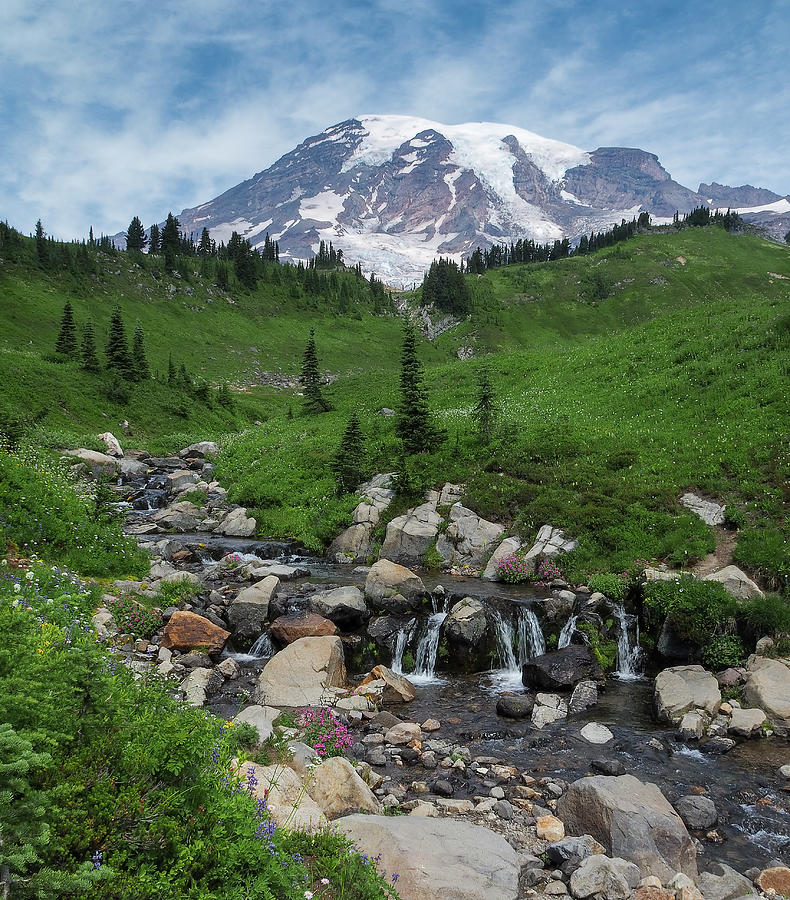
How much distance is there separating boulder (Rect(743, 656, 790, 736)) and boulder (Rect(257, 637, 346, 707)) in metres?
9.23

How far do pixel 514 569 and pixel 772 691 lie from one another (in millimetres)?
8526

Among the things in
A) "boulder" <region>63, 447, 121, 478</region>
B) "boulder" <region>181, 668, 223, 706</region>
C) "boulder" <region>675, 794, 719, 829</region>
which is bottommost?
"boulder" <region>181, 668, 223, 706</region>

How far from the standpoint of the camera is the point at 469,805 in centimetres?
814

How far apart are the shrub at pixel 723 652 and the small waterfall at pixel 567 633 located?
329 centimetres

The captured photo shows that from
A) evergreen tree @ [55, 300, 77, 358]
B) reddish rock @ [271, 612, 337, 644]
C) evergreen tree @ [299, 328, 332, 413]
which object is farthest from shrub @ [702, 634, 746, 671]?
evergreen tree @ [55, 300, 77, 358]

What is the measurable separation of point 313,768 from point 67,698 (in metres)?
3.99

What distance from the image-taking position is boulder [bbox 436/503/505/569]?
20.4 m

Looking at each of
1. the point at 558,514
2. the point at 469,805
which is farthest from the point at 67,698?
the point at 558,514

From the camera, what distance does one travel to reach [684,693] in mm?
11609

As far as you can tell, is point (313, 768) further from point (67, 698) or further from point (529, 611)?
point (529, 611)

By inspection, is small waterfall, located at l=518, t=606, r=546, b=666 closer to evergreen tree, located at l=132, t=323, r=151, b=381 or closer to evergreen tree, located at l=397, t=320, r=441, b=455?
evergreen tree, located at l=397, t=320, r=441, b=455

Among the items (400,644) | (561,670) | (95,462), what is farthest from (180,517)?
(561,670)

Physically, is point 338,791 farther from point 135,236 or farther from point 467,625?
point 135,236

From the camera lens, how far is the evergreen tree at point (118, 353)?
175ft
